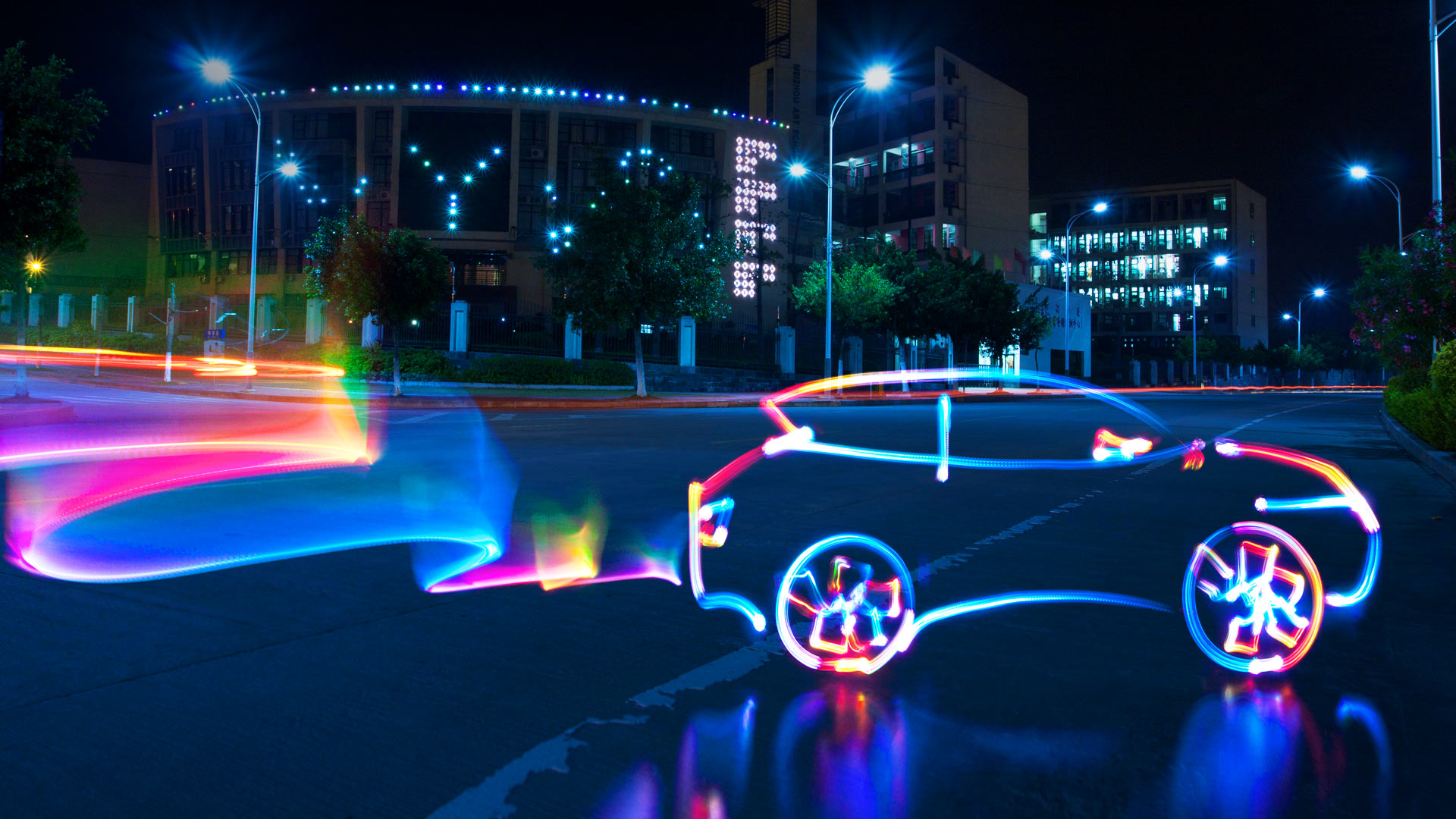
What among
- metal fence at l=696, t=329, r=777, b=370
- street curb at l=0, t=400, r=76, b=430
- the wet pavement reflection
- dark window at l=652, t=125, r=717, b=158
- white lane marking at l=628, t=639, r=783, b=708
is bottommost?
the wet pavement reflection

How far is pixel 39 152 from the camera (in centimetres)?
1694

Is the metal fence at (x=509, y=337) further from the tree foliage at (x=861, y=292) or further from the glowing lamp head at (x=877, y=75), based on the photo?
the glowing lamp head at (x=877, y=75)

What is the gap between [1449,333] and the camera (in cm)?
2478

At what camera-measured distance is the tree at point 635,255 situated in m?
34.3

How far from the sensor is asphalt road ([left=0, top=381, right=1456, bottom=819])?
3279mm

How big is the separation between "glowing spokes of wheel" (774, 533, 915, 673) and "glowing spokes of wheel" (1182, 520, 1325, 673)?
1.43m

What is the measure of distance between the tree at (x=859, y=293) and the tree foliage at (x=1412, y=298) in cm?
1920

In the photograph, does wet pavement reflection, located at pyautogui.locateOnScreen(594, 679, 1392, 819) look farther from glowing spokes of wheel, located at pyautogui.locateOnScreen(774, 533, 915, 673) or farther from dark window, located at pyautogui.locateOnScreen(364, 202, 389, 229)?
dark window, located at pyautogui.locateOnScreen(364, 202, 389, 229)

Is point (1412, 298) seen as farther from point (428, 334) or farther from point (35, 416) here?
point (428, 334)

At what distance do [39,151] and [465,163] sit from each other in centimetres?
4828

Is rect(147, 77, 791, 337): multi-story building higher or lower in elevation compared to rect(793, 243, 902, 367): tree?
higher

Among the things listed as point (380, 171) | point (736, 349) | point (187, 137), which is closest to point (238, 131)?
point (187, 137)

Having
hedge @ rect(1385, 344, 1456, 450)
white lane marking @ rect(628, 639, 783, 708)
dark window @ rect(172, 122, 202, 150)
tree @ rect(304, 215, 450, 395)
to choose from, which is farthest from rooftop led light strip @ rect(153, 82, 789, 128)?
white lane marking @ rect(628, 639, 783, 708)

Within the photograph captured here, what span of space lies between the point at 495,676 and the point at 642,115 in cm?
6434
